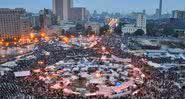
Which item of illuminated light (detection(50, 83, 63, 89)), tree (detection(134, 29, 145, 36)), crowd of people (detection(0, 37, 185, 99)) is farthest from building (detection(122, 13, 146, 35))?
illuminated light (detection(50, 83, 63, 89))

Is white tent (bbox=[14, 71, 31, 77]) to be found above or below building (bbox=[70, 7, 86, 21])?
below

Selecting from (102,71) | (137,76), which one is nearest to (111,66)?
(102,71)

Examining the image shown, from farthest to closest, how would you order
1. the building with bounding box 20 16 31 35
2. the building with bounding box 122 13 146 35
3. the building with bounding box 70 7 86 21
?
the building with bounding box 70 7 86 21 < the building with bounding box 122 13 146 35 < the building with bounding box 20 16 31 35

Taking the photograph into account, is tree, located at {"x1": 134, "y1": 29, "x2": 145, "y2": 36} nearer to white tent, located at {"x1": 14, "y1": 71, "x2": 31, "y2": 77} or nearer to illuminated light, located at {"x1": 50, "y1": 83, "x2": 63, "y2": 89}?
white tent, located at {"x1": 14, "y1": 71, "x2": 31, "y2": 77}

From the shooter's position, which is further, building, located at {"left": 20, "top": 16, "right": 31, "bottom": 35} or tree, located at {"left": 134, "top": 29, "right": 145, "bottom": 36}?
tree, located at {"left": 134, "top": 29, "right": 145, "bottom": 36}

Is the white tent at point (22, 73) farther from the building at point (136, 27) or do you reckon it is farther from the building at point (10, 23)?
the building at point (136, 27)

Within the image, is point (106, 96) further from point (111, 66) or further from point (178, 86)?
point (111, 66)

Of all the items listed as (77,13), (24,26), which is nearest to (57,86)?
(24,26)

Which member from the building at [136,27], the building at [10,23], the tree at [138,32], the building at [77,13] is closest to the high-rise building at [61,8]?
the building at [77,13]

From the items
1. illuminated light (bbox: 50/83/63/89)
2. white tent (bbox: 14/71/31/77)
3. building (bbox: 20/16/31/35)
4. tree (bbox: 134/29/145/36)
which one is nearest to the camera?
illuminated light (bbox: 50/83/63/89)
